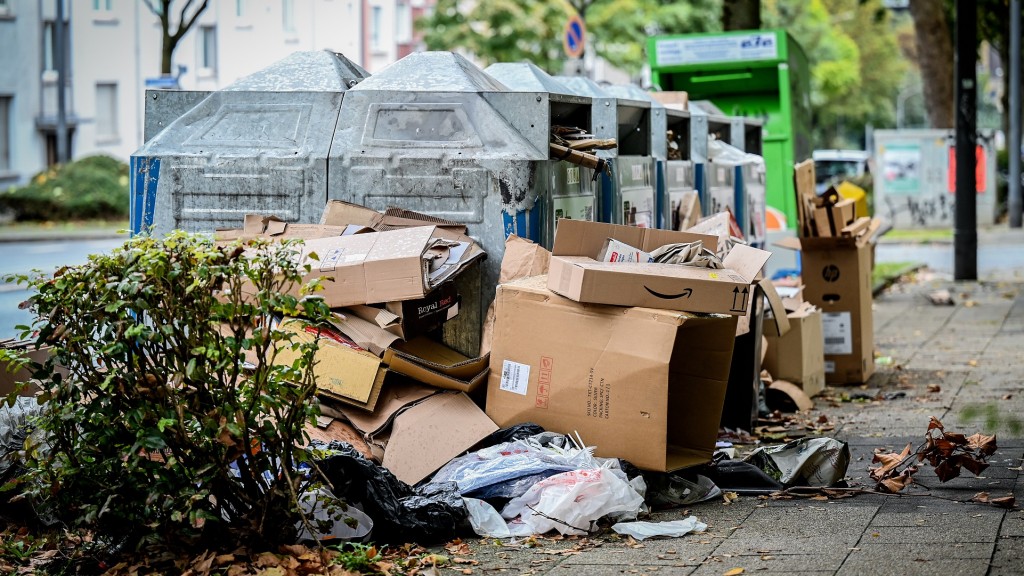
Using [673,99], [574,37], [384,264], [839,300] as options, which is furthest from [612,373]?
[574,37]

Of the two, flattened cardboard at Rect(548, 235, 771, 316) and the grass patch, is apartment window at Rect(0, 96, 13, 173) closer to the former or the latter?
the grass patch

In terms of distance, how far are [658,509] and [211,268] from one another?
203 centimetres

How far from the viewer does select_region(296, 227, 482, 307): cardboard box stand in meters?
5.18

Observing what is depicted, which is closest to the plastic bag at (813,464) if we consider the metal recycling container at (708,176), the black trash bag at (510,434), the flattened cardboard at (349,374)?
the black trash bag at (510,434)

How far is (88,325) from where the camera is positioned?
13.0 feet

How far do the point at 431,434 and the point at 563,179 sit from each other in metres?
1.65

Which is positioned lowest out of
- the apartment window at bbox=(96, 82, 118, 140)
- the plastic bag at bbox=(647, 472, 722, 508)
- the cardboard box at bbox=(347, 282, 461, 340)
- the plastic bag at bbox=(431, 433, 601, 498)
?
the plastic bag at bbox=(647, 472, 722, 508)

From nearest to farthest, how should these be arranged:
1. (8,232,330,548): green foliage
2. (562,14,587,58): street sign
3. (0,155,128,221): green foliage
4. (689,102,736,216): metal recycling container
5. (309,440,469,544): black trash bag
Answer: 1. (8,232,330,548): green foliage
2. (309,440,469,544): black trash bag
3. (689,102,736,216): metal recycling container
4. (562,14,587,58): street sign
5. (0,155,128,221): green foliage

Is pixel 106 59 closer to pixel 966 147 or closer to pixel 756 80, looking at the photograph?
pixel 756 80

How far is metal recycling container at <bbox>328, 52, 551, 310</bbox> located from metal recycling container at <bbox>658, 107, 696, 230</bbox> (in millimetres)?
2476

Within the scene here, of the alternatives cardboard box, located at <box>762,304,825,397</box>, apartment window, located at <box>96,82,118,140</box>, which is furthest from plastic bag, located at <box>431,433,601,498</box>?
apartment window, located at <box>96,82,118,140</box>

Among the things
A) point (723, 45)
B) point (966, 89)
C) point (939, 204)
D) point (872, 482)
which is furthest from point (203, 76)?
point (872, 482)

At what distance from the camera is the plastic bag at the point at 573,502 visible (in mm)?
4543

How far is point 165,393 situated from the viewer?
398 cm
